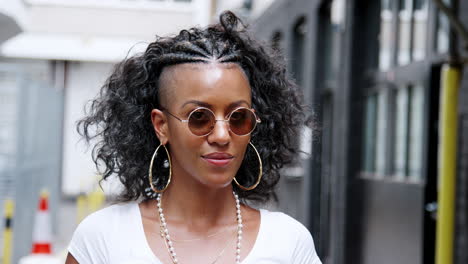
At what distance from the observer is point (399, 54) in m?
7.20

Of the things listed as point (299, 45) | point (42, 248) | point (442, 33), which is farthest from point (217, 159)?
point (299, 45)

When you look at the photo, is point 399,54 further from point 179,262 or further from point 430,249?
point 179,262

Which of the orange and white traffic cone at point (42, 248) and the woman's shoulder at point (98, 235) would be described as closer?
the woman's shoulder at point (98, 235)

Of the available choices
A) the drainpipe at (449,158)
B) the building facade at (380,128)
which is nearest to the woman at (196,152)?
the drainpipe at (449,158)

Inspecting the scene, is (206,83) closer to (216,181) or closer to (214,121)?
(214,121)

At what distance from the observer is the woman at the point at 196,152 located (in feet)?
7.00

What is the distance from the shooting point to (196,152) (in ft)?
7.01

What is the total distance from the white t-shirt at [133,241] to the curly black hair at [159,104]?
6.3 inches

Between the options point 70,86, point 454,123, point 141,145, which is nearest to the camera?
point 141,145

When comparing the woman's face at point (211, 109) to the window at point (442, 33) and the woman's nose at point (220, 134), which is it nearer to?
the woman's nose at point (220, 134)

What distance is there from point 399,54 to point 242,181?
16.5ft

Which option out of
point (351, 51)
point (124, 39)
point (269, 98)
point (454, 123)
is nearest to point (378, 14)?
point (351, 51)

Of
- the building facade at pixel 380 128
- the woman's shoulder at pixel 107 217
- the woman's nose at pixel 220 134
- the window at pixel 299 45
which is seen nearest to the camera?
the woman's nose at pixel 220 134

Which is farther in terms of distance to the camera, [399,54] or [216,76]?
[399,54]
